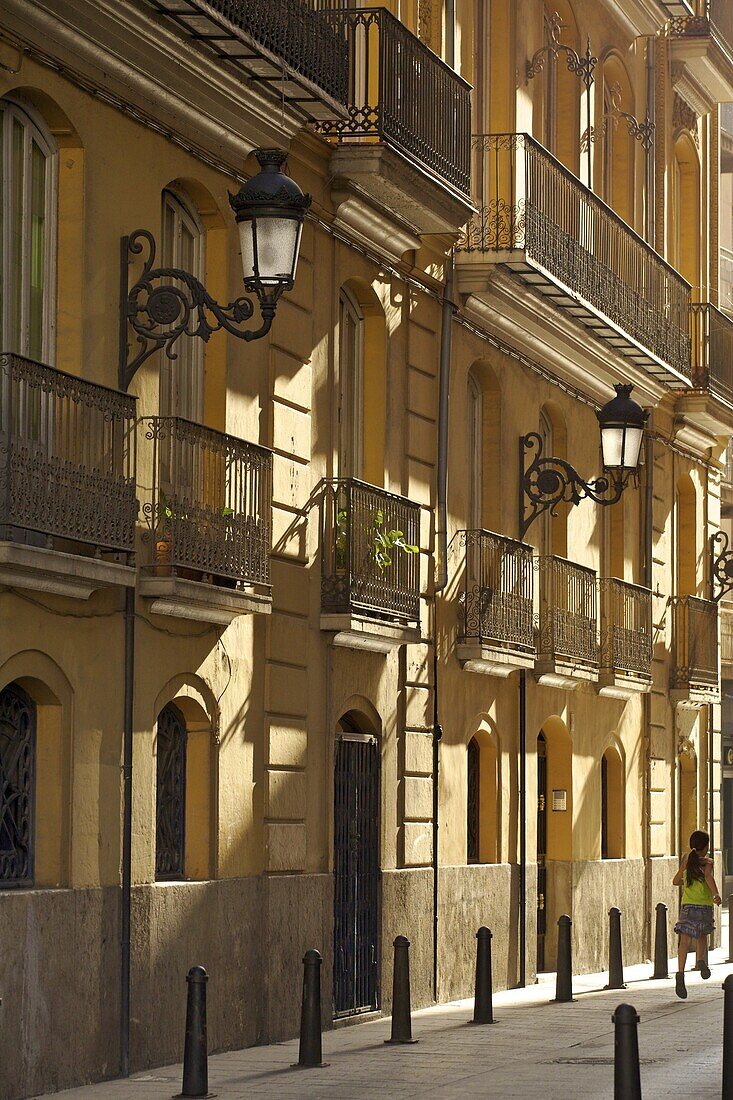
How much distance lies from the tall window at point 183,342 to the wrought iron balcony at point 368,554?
2211mm

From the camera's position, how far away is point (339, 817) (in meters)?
18.2

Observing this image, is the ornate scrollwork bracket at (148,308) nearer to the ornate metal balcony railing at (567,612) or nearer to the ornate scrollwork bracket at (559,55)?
the ornate metal balcony railing at (567,612)

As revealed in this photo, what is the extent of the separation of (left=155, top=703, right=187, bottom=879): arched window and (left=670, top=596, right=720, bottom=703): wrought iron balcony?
567 inches

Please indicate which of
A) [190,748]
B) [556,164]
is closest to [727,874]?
[556,164]

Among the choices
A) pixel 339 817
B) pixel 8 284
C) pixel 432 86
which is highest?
pixel 432 86

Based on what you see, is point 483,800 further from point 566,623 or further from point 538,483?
point 538,483

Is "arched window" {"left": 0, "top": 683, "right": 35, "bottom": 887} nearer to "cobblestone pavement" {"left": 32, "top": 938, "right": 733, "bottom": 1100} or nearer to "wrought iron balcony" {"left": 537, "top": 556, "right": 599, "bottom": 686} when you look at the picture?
"cobblestone pavement" {"left": 32, "top": 938, "right": 733, "bottom": 1100}

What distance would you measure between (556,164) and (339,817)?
786cm

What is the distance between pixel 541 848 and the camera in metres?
24.6

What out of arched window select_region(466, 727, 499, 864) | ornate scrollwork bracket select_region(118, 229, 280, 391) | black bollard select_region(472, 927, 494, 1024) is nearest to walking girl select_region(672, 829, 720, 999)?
arched window select_region(466, 727, 499, 864)

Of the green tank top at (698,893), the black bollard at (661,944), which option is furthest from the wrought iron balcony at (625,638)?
the green tank top at (698,893)

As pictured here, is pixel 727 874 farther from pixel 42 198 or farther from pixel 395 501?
pixel 42 198

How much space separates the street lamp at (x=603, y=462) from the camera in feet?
69.0

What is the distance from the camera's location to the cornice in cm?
1349
